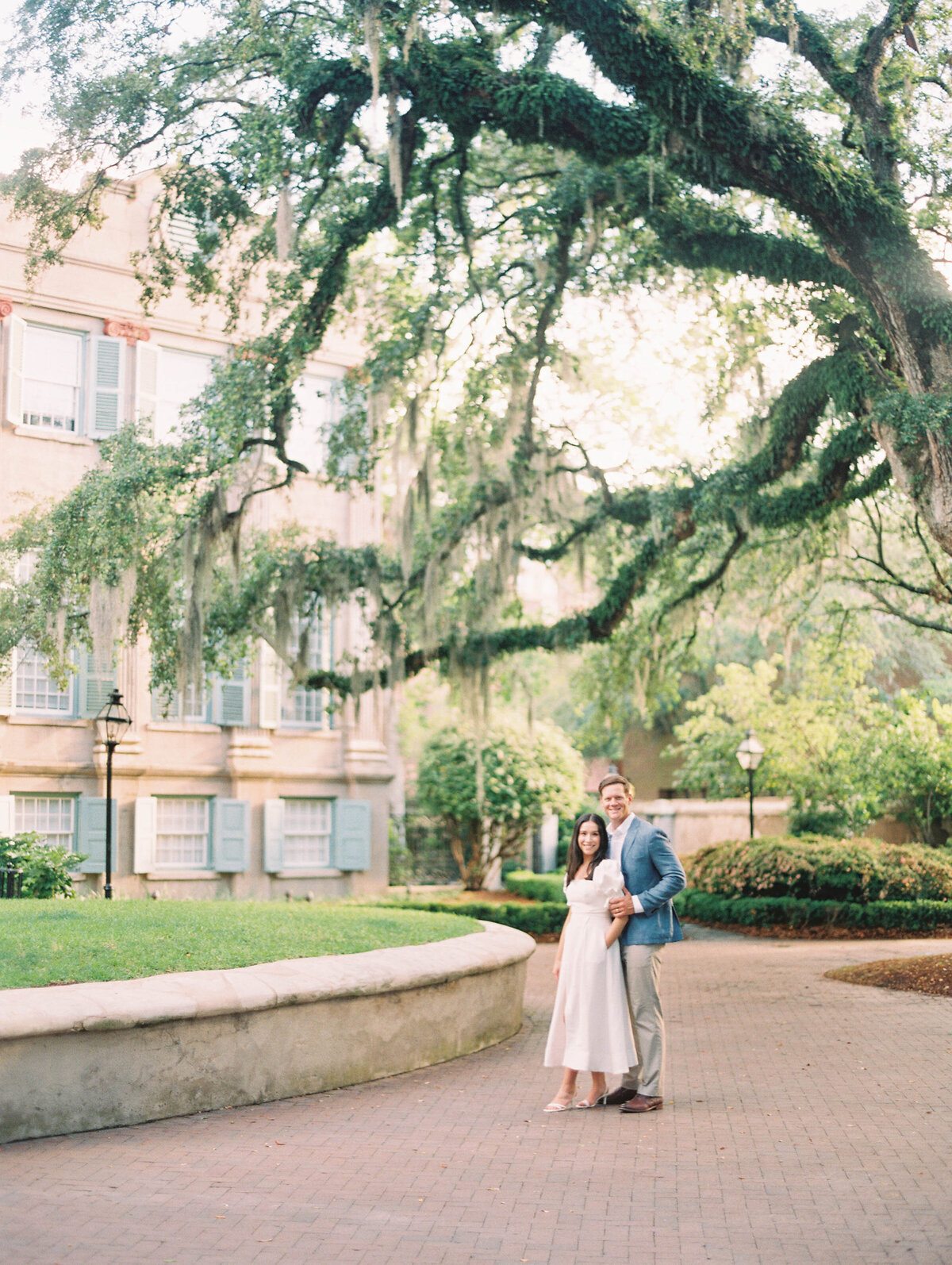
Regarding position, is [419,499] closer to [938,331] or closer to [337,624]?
[938,331]

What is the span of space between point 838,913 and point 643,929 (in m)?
13.9

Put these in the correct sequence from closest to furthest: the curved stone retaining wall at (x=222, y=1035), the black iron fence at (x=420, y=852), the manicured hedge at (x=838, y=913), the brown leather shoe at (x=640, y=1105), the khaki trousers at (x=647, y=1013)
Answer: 1. the curved stone retaining wall at (x=222, y=1035)
2. the brown leather shoe at (x=640, y=1105)
3. the khaki trousers at (x=647, y=1013)
4. the manicured hedge at (x=838, y=913)
5. the black iron fence at (x=420, y=852)

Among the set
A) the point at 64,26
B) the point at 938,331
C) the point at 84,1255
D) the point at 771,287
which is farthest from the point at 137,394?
the point at 84,1255

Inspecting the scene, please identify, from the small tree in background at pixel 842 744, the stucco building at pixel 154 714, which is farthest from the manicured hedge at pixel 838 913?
the stucco building at pixel 154 714

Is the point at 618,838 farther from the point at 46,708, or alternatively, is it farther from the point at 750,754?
the point at 46,708

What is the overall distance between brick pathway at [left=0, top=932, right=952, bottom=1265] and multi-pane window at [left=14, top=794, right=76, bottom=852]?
14606 millimetres

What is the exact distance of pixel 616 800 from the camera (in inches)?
293

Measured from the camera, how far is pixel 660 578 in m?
16.6

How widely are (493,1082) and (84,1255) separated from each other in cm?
392

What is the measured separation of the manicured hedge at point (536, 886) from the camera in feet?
86.2

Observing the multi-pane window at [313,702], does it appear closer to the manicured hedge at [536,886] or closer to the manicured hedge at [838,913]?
the manicured hedge at [536,886]

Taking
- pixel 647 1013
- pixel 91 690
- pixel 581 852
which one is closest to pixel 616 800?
pixel 581 852

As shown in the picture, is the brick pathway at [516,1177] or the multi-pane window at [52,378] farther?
the multi-pane window at [52,378]

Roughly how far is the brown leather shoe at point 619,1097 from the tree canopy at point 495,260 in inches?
243
